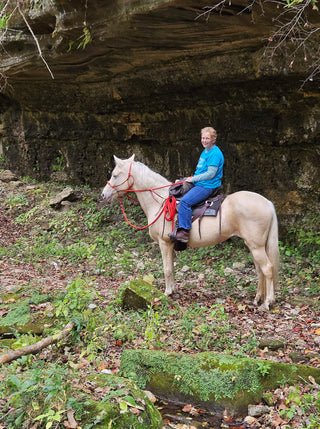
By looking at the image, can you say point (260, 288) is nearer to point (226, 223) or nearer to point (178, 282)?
point (226, 223)

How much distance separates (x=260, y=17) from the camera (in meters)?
7.03

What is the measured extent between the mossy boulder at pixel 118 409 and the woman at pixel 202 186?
3870mm

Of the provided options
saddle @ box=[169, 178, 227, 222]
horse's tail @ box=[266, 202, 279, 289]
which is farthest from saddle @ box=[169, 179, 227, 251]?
horse's tail @ box=[266, 202, 279, 289]

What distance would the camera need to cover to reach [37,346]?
522 cm

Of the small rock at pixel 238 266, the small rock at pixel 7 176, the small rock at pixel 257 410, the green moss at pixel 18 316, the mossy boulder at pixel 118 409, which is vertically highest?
the small rock at pixel 7 176

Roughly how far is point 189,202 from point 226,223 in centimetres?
76

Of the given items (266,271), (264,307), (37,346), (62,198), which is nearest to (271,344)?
(264,307)

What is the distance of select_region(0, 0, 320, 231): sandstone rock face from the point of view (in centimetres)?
793

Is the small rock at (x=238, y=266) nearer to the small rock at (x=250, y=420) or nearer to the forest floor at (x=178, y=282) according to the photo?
the forest floor at (x=178, y=282)

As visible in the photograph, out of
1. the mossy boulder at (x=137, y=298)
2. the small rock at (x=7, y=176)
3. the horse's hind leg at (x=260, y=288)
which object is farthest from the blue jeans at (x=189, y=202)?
the small rock at (x=7, y=176)

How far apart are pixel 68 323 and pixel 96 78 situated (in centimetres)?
821

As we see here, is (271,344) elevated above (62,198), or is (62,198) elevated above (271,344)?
(62,198)

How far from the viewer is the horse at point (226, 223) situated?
702 cm

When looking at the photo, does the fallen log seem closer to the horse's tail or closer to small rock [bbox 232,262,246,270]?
the horse's tail
